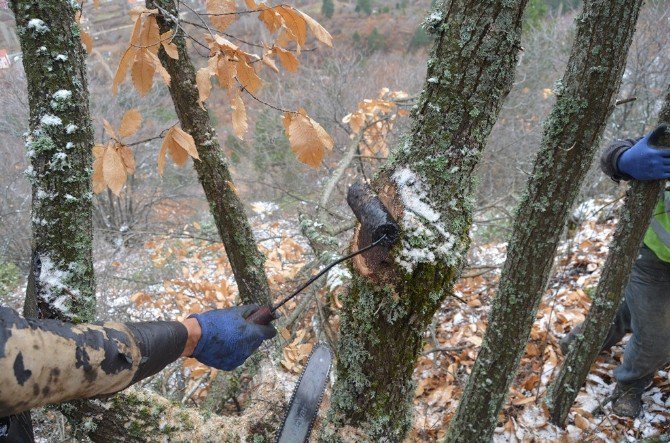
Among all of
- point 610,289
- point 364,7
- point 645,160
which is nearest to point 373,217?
point 645,160

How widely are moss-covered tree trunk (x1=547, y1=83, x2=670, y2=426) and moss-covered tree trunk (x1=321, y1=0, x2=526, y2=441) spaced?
4.21ft

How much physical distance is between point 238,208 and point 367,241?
1.59 m

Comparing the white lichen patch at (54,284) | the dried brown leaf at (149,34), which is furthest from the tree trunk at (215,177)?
the white lichen patch at (54,284)

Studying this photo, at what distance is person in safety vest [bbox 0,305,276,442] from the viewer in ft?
3.28

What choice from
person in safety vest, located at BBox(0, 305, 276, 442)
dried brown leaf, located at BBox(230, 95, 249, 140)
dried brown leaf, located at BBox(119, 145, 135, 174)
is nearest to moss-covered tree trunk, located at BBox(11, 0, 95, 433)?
dried brown leaf, located at BBox(119, 145, 135, 174)

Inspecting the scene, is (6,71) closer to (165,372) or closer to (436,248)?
(165,372)

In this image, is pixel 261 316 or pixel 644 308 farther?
pixel 644 308

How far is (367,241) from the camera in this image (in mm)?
1244

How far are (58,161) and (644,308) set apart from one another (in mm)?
3124

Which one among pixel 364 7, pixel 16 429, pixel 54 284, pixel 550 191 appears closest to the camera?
pixel 16 429

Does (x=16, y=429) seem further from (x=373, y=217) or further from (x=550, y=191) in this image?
(x=550, y=191)

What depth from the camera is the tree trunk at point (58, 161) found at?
1.32 metres

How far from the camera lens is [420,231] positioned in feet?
3.87

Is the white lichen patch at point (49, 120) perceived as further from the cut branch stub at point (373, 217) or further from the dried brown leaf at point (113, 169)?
the cut branch stub at point (373, 217)
